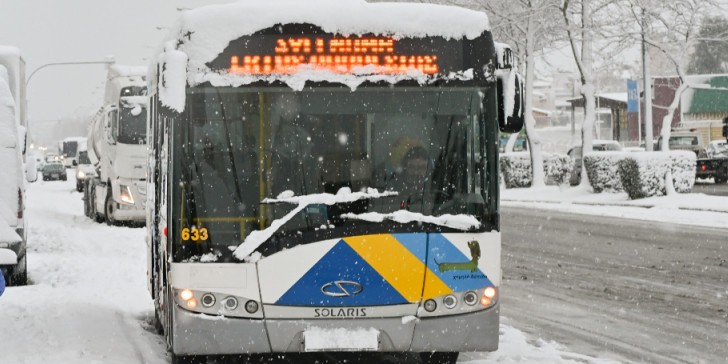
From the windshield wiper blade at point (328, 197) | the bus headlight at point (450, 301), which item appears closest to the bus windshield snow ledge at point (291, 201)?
the windshield wiper blade at point (328, 197)

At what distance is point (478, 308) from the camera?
756 cm

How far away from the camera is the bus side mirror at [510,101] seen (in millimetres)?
7391

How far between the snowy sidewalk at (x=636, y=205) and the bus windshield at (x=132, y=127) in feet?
39.1

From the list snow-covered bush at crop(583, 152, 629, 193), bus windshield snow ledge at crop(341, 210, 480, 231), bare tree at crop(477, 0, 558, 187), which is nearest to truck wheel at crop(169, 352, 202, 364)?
bus windshield snow ledge at crop(341, 210, 480, 231)

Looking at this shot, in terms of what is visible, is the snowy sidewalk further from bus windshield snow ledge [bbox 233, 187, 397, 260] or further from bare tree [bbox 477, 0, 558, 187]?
bus windshield snow ledge [bbox 233, 187, 397, 260]

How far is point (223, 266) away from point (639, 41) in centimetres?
3559

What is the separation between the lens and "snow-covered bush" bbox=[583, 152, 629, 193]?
3409 cm

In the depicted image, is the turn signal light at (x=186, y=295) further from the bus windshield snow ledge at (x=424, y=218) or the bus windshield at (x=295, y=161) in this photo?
the bus windshield snow ledge at (x=424, y=218)

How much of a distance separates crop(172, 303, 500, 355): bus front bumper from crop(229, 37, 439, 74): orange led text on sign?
5.44 feet

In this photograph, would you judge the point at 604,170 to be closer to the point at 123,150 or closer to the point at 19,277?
the point at 123,150

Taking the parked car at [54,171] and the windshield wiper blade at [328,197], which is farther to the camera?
the parked car at [54,171]

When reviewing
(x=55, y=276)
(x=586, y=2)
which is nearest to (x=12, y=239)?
(x=55, y=276)

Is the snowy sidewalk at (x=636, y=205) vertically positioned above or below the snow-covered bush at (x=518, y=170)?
below

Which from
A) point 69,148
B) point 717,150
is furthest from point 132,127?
point 69,148
